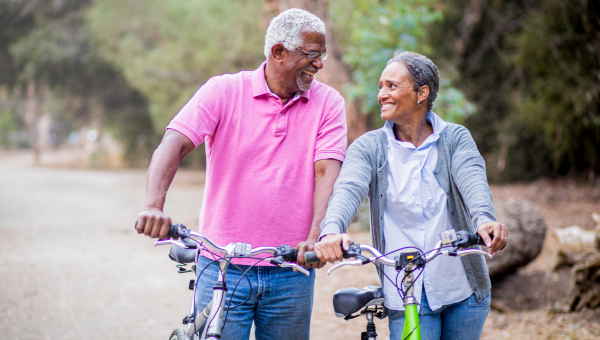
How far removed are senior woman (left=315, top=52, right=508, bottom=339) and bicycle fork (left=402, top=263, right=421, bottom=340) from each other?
0.12m

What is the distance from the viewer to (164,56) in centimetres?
1811

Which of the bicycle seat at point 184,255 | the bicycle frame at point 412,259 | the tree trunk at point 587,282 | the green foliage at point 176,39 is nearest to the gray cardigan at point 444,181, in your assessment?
the bicycle frame at point 412,259

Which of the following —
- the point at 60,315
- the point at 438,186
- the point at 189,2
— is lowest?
the point at 60,315

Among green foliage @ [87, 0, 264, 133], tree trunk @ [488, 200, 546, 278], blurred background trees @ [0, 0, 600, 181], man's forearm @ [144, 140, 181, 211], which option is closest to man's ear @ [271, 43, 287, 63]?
man's forearm @ [144, 140, 181, 211]

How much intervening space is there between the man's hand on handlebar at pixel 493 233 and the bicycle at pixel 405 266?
28 millimetres

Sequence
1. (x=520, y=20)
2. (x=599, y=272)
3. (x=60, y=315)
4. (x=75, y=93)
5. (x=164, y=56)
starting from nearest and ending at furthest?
(x=599, y=272)
(x=60, y=315)
(x=520, y=20)
(x=164, y=56)
(x=75, y=93)

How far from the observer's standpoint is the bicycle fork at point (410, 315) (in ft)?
6.77

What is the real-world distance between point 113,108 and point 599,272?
27354 millimetres

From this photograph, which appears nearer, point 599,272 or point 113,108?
point 599,272

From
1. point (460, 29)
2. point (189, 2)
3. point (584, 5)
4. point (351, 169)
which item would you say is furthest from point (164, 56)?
point (351, 169)

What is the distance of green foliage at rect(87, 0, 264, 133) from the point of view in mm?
16781

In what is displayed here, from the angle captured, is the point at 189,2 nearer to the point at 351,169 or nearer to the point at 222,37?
the point at 222,37

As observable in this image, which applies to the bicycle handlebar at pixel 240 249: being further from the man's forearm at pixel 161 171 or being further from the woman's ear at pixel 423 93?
the woman's ear at pixel 423 93

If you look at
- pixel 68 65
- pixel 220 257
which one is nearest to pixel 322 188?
pixel 220 257
